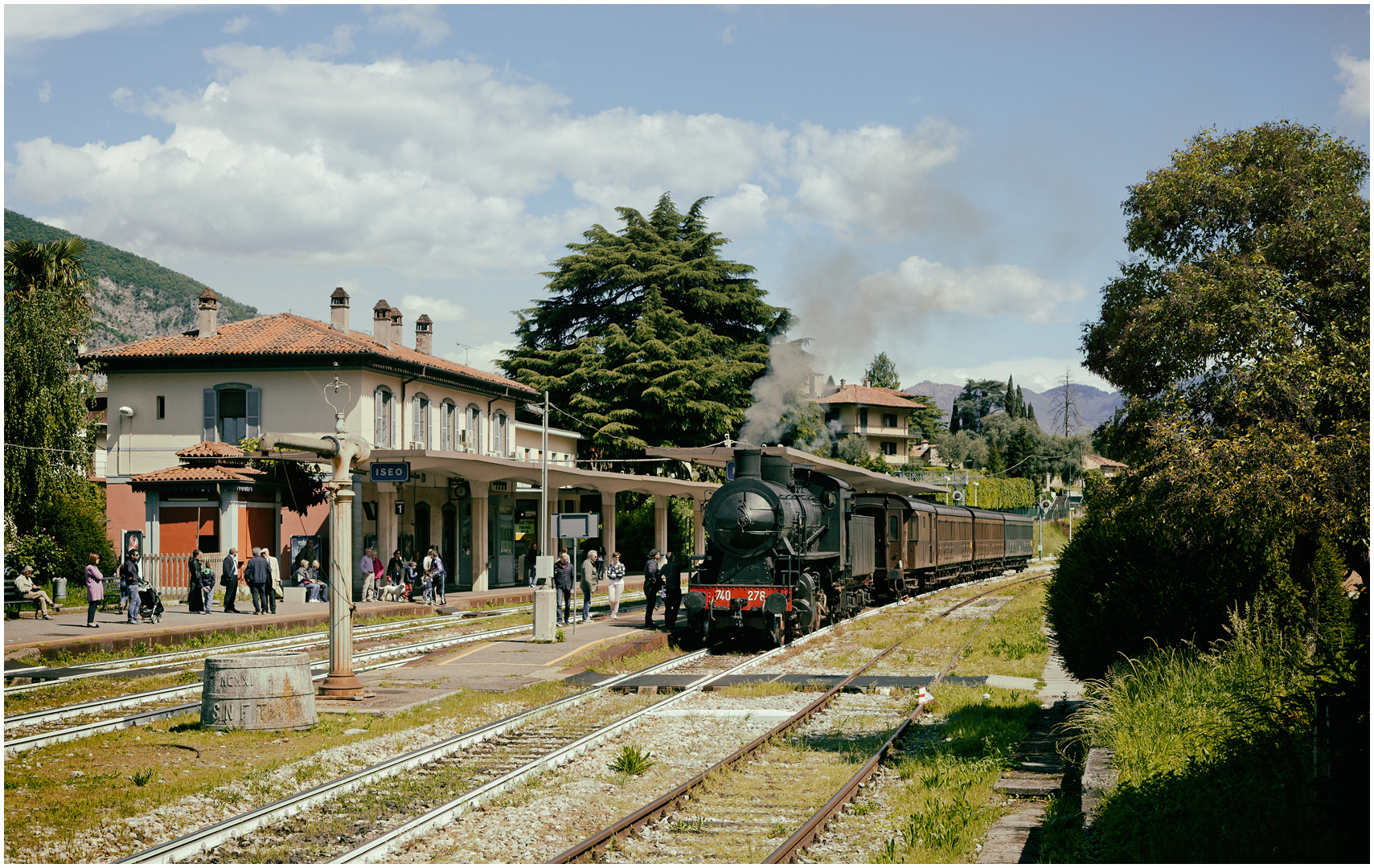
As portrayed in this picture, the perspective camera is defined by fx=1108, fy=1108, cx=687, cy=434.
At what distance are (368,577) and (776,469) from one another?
14.7 metres

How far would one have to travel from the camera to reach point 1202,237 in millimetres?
14734

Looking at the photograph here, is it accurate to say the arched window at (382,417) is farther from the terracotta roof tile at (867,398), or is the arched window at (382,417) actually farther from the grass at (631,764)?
the terracotta roof tile at (867,398)

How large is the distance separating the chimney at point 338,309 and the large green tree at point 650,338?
956 centimetres

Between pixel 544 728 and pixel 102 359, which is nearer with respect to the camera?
pixel 544 728

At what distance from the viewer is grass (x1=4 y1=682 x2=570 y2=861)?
8.11 m

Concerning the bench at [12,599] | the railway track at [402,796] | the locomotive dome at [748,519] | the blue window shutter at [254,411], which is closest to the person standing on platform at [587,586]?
the locomotive dome at [748,519]

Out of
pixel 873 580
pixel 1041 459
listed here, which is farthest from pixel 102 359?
pixel 1041 459

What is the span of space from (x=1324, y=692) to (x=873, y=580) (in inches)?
932

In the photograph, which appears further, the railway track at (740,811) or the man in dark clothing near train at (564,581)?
the man in dark clothing near train at (564,581)

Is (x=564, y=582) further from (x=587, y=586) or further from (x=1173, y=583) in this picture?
(x=1173, y=583)

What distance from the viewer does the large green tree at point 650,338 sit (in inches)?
1809

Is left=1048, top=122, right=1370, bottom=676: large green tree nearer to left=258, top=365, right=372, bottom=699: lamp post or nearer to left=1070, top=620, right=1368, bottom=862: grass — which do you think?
left=1070, top=620, right=1368, bottom=862: grass

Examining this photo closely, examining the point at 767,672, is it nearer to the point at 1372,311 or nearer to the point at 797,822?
the point at 797,822

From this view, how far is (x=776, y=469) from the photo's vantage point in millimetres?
21188
